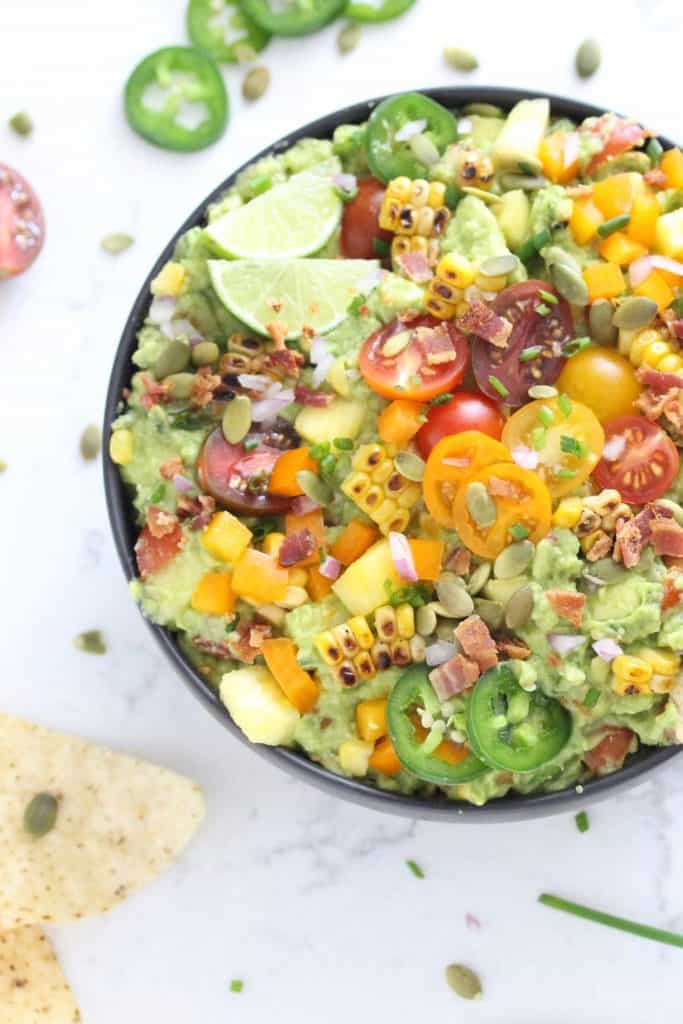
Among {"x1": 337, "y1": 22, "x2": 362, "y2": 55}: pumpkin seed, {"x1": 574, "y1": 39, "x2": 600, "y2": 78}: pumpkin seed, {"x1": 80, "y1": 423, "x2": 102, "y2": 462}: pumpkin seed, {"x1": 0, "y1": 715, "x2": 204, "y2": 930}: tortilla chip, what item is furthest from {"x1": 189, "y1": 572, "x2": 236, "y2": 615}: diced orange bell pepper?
{"x1": 574, "y1": 39, "x2": 600, "y2": 78}: pumpkin seed

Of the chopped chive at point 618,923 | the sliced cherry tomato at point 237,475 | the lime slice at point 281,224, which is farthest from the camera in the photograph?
the chopped chive at point 618,923

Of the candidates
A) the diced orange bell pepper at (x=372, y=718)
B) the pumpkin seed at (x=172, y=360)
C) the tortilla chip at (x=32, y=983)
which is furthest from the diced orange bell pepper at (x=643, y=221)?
the tortilla chip at (x=32, y=983)

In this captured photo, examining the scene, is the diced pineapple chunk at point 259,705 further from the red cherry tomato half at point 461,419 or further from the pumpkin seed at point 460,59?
the pumpkin seed at point 460,59

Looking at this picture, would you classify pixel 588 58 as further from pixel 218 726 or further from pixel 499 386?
pixel 218 726

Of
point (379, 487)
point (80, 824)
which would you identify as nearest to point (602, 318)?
point (379, 487)

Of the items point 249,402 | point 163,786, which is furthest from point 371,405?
point 163,786

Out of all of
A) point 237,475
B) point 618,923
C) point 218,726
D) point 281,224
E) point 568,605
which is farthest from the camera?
point 218,726
